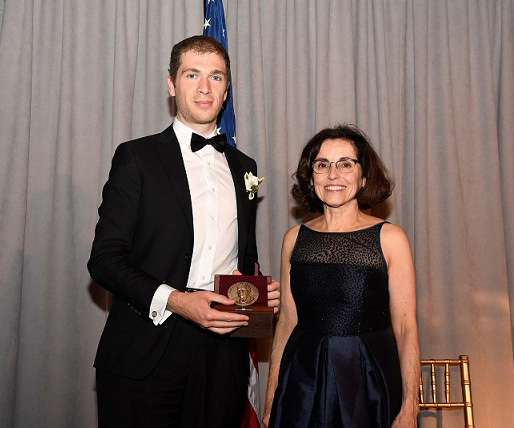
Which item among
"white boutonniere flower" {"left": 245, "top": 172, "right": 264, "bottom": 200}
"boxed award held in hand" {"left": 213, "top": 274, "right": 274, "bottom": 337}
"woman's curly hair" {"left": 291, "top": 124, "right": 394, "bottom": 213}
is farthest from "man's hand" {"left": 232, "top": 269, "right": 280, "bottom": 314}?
"woman's curly hair" {"left": 291, "top": 124, "right": 394, "bottom": 213}

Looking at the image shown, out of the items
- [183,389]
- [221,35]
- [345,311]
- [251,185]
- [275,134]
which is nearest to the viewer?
[183,389]

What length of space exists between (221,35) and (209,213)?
1.46 metres

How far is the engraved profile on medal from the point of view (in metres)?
2.05

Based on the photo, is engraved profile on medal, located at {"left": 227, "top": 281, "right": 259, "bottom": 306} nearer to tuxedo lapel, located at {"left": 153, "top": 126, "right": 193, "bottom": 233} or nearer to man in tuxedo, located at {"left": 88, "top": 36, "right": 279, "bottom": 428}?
man in tuxedo, located at {"left": 88, "top": 36, "right": 279, "bottom": 428}

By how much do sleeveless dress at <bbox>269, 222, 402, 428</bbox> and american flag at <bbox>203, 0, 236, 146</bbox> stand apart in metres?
1.05

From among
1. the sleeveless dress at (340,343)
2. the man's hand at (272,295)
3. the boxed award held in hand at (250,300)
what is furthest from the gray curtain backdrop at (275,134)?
the boxed award held in hand at (250,300)

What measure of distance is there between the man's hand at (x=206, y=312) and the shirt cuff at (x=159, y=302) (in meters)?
0.02

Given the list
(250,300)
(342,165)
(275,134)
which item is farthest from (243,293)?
(275,134)

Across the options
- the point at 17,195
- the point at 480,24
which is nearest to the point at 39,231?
the point at 17,195

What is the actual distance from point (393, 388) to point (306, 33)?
2521mm

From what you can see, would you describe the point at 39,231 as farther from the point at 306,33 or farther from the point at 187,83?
the point at 306,33

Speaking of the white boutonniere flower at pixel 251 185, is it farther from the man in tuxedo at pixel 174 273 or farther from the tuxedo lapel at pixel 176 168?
the tuxedo lapel at pixel 176 168

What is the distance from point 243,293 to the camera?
205cm

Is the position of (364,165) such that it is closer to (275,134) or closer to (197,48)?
(197,48)
